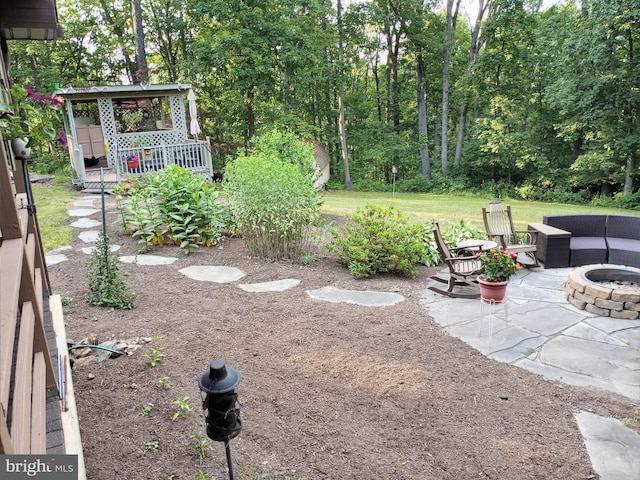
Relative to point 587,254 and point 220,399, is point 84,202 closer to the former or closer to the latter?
point 220,399

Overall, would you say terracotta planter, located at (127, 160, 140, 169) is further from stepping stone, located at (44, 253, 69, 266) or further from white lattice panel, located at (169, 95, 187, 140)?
stepping stone, located at (44, 253, 69, 266)

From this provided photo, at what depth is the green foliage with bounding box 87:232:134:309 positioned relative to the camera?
13.6 ft

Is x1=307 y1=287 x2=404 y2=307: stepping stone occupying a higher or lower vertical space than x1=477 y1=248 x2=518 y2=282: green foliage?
lower

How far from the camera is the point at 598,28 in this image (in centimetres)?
1389

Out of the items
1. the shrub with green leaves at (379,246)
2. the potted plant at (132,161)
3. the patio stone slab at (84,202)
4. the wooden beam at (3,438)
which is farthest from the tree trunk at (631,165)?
the wooden beam at (3,438)

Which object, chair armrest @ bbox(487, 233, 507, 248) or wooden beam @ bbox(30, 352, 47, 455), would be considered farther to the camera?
chair armrest @ bbox(487, 233, 507, 248)

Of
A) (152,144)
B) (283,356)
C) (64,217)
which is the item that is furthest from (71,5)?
(283,356)

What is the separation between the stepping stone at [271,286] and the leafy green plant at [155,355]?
5.85ft

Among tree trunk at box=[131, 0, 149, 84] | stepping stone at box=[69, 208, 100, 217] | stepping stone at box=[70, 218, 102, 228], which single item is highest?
Answer: tree trunk at box=[131, 0, 149, 84]

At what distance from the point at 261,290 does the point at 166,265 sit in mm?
1522

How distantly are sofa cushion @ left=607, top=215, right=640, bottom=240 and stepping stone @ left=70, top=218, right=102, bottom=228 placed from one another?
8.31 meters

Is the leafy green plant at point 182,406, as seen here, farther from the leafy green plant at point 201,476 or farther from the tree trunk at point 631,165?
the tree trunk at point 631,165

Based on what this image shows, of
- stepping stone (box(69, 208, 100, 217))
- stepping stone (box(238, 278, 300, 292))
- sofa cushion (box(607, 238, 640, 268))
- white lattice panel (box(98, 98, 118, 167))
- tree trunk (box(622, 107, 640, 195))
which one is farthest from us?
tree trunk (box(622, 107, 640, 195))

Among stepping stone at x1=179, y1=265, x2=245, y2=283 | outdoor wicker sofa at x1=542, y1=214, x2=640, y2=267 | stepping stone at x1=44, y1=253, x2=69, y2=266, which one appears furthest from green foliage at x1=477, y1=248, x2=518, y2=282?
stepping stone at x1=44, y1=253, x2=69, y2=266
